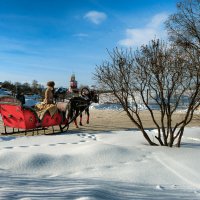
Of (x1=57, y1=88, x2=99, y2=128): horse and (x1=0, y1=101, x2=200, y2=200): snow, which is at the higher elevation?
(x1=57, y1=88, x2=99, y2=128): horse

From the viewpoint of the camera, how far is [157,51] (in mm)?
8008

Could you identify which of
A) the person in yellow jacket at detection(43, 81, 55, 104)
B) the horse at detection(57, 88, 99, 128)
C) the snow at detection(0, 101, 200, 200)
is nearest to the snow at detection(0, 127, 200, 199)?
the snow at detection(0, 101, 200, 200)

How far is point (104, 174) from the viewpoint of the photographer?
5941 mm

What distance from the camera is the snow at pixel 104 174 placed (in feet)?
15.6

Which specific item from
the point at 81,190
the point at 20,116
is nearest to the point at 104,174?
the point at 81,190

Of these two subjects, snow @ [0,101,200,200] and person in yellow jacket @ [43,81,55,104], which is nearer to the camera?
snow @ [0,101,200,200]

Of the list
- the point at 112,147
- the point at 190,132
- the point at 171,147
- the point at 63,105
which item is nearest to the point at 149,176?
the point at 112,147

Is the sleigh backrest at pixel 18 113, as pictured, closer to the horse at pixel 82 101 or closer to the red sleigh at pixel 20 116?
the red sleigh at pixel 20 116

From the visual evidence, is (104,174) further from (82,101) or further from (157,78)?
(82,101)

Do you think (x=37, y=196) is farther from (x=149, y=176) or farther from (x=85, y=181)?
(x=149, y=176)

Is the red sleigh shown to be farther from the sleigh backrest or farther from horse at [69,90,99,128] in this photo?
horse at [69,90,99,128]

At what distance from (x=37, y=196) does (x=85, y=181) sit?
3.47 ft

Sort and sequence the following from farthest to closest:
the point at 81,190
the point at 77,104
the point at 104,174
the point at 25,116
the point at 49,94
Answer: the point at 77,104 → the point at 49,94 → the point at 25,116 → the point at 104,174 → the point at 81,190

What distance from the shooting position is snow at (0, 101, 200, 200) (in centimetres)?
475
